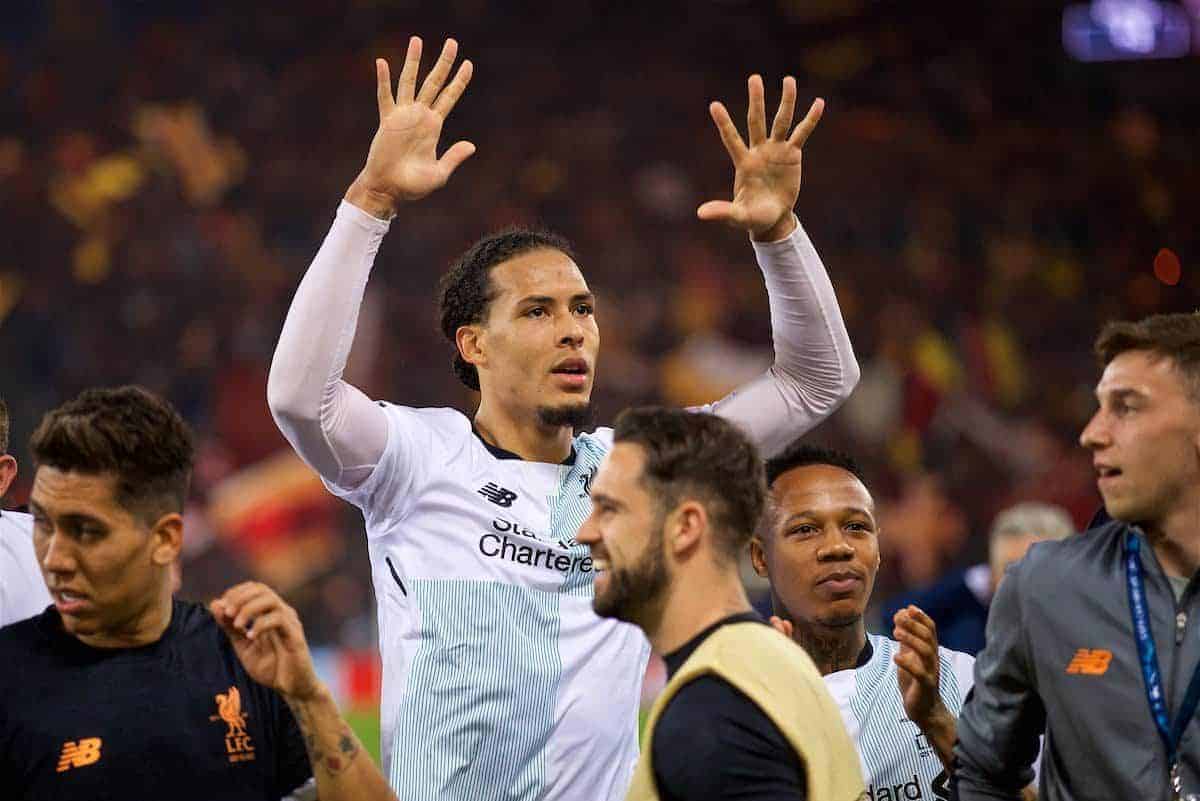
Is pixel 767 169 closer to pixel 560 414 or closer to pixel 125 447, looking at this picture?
pixel 560 414

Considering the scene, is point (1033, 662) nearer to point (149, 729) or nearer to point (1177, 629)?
point (1177, 629)

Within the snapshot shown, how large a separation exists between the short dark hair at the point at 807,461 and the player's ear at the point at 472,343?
2.76 ft

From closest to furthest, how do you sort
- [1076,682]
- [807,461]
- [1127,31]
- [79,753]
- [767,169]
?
[79,753], [1076,682], [767,169], [807,461], [1127,31]

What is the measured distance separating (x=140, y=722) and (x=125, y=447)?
0.50m

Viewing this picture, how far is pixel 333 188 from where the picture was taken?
558 inches

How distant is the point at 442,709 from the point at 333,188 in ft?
36.2

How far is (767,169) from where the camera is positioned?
4.07m

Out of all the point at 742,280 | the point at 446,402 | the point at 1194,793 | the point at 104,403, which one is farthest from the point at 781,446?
the point at 742,280

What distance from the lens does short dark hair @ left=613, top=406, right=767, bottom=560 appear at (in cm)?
298

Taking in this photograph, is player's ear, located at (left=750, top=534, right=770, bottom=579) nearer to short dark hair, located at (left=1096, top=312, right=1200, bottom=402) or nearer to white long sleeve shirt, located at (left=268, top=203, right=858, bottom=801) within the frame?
white long sleeve shirt, located at (left=268, top=203, right=858, bottom=801)

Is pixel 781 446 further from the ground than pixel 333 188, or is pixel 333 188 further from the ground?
pixel 333 188

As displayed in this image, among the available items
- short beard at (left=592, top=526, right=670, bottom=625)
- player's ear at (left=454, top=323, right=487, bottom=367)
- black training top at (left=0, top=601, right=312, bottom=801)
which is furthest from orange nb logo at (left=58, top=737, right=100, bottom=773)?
player's ear at (left=454, top=323, right=487, bottom=367)

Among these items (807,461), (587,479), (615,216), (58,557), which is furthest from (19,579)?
(615,216)

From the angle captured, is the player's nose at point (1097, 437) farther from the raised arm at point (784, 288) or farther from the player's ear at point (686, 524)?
the raised arm at point (784, 288)
